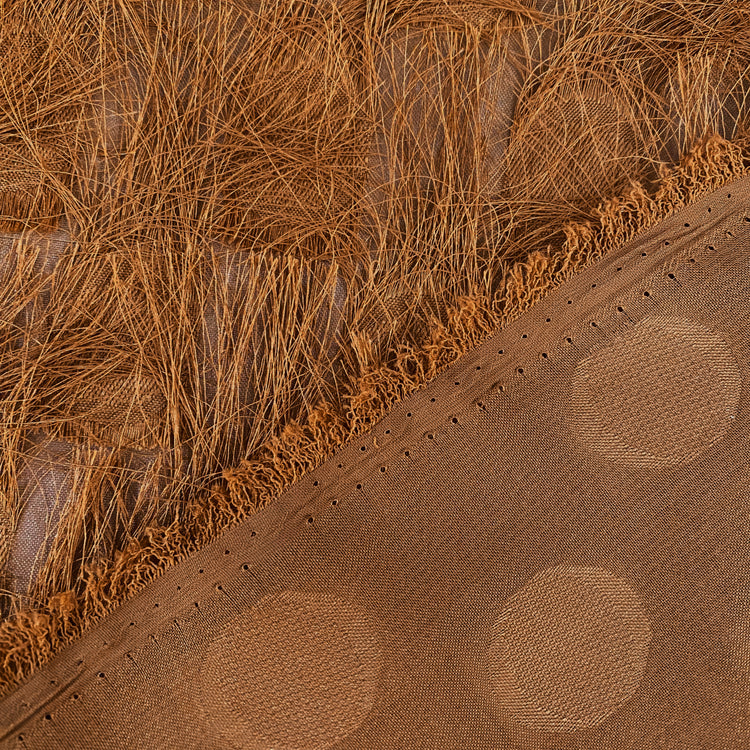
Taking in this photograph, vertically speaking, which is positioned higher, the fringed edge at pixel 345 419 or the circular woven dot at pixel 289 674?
the fringed edge at pixel 345 419

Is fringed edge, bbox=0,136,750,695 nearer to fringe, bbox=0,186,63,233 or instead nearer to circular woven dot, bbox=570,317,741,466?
circular woven dot, bbox=570,317,741,466

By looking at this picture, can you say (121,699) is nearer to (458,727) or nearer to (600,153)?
(458,727)

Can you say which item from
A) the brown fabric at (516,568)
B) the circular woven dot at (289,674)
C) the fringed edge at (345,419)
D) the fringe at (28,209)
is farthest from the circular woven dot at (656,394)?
the fringe at (28,209)

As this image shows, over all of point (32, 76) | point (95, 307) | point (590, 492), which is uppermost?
point (32, 76)

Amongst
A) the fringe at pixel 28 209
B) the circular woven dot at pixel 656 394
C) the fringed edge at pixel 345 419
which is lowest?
the circular woven dot at pixel 656 394

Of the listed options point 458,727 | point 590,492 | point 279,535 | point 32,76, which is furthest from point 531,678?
point 32,76

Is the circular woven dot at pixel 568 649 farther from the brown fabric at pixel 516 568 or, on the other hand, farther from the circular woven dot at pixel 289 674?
the circular woven dot at pixel 289 674
